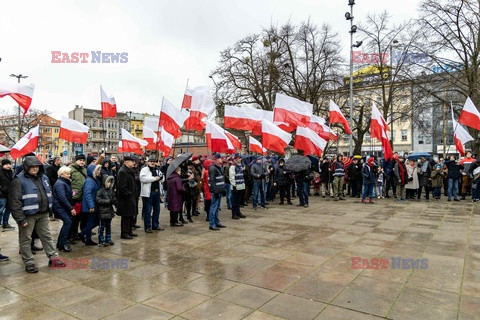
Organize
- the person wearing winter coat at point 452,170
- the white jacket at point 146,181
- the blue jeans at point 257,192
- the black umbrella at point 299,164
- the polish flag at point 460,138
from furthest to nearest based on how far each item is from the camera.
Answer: the person wearing winter coat at point 452,170
the polish flag at point 460,138
the black umbrella at point 299,164
the blue jeans at point 257,192
the white jacket at point 146,181

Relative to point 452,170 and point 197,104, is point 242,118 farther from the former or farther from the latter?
point 452,170

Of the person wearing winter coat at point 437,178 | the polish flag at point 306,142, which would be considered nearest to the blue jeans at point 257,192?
the polish flag at point 306,142

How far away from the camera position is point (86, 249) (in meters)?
6.73

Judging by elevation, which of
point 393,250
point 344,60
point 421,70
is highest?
point 344,60

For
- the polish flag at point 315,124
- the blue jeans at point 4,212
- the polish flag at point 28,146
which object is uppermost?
the polish flag at point 315,124

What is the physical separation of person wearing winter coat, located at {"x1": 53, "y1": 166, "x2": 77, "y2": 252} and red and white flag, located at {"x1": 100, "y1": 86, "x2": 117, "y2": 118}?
583cm

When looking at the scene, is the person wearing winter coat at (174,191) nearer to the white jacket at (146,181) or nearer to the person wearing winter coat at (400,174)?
the white jacket at (146,181)

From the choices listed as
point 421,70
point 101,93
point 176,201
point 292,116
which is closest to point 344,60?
point 421,70

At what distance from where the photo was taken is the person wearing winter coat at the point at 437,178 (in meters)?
13.9

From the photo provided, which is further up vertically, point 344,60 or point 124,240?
point 344,60

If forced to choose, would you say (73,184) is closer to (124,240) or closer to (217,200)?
(124,240)

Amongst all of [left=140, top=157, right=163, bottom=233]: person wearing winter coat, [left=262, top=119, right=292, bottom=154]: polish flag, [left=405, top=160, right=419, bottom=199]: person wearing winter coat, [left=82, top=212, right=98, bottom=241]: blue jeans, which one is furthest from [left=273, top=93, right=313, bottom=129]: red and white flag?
[left=82, top=212, right=98, bottom=241]: blue jeans

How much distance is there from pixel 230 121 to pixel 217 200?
4.51m

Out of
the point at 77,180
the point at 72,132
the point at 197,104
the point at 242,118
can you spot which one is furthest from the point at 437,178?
the point at 72,132
